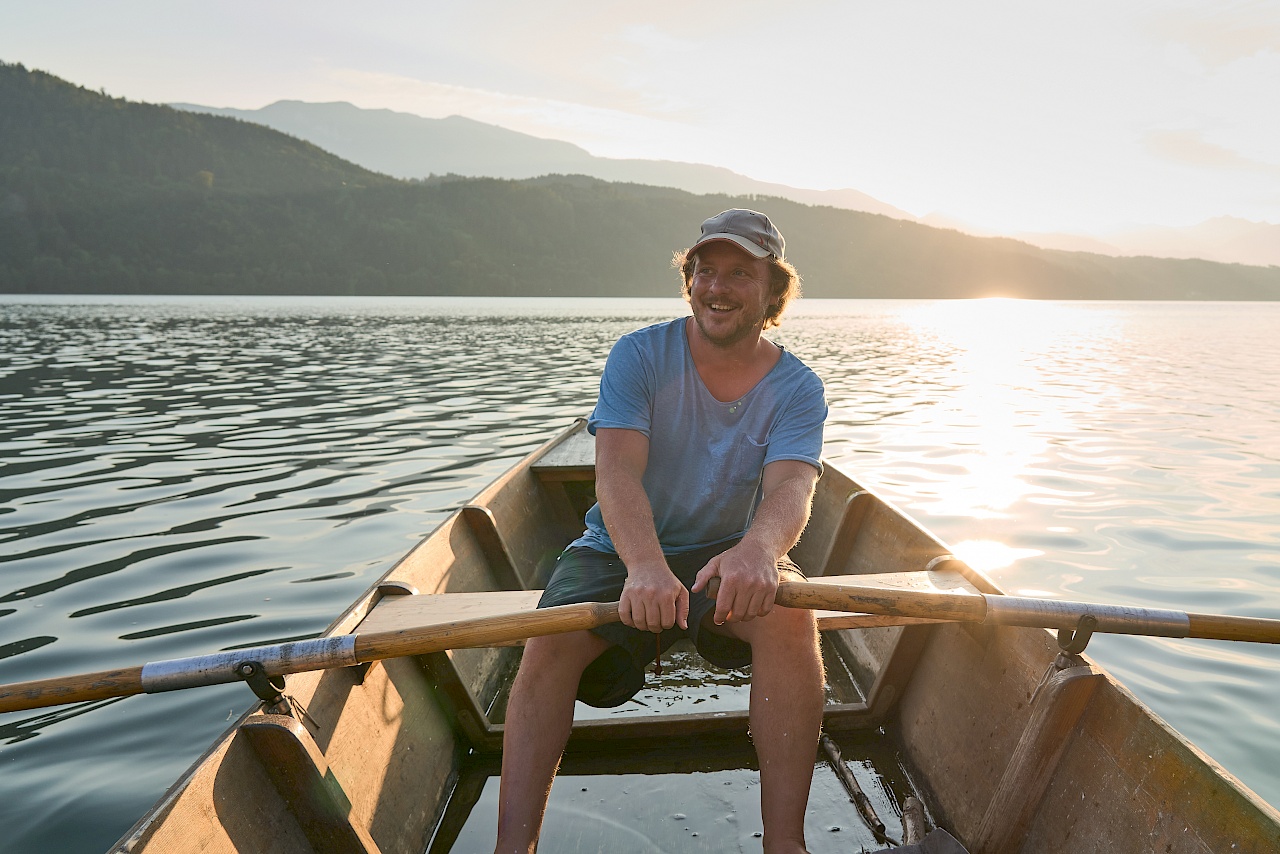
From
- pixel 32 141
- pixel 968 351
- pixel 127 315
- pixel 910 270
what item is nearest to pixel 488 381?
pixel 968 351

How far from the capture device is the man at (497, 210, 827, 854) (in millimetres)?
2613

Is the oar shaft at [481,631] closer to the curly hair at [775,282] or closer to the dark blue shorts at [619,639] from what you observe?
the dark blue shorts at [619,639]

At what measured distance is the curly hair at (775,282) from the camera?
3.48 m

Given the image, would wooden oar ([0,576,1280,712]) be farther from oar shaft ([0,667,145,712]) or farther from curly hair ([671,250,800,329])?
curly hair ([671,250,800,329])

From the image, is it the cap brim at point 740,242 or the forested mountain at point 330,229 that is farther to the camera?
the forested mountain at point 330,229

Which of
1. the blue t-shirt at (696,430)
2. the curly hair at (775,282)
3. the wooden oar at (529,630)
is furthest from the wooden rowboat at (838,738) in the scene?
the curly hair at (775,282)

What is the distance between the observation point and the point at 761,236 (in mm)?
3250

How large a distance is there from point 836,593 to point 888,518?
2.30 m

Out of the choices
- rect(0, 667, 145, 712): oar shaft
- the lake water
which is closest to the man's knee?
rect(0, 667, 145, 712): oar shaft

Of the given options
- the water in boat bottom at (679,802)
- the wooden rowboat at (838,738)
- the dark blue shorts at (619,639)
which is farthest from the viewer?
the water in boat bottom at (679,802)

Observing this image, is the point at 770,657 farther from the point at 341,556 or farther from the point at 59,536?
the point at 59,536

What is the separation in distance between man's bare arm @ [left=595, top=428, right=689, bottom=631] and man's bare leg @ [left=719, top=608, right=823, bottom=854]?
0.32 meters

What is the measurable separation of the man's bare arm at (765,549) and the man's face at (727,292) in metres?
0.58

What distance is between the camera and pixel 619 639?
2922mm
